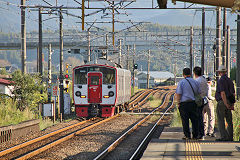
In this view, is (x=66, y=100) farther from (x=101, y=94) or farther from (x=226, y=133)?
(x=226, y=133)

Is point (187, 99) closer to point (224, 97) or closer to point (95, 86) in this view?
point (224, 97)

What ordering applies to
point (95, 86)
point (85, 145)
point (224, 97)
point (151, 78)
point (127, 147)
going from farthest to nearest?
1. point (151, 78)
2. point (95, 86)
3. point (85, 145)
4. point (127, 147)
5. point (224, 97)

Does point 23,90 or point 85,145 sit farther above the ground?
point 23,90

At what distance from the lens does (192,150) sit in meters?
9.74

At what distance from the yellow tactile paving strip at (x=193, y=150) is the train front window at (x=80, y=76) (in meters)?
12.4

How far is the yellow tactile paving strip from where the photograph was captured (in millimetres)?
8914

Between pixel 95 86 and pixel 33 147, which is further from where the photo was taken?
pixel 95 86

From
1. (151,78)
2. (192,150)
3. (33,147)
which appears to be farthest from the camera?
(151,78)

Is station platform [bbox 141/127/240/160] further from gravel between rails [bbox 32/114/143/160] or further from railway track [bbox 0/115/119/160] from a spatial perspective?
railway track [bbox 0/115/119/160]

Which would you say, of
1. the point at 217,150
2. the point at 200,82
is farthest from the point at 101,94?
the point at 217,150

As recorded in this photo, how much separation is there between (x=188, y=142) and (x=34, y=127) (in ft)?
28.6

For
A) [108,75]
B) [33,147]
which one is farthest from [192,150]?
[108,75]

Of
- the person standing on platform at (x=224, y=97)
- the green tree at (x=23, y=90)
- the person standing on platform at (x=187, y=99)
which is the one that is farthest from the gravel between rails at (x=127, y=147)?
the green tree at (x=23, y=90)

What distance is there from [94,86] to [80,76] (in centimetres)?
91
